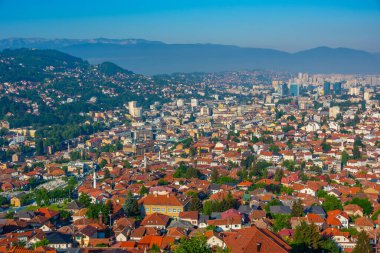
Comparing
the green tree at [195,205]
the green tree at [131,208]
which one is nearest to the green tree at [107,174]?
the green tree at [131,208]

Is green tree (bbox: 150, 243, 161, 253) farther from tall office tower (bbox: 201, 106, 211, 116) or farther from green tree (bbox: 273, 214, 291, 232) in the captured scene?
tall office tower (bbox: 201, 106, 211, 116)

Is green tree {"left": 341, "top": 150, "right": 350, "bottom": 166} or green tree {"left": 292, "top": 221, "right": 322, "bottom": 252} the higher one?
green tree {"left": 292, "top": 221, "right": 322, "bottom": 252}

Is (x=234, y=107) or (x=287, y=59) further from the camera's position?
(x=287, y=59)

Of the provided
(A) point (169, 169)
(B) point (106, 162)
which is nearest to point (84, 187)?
(A) point (169, 169)

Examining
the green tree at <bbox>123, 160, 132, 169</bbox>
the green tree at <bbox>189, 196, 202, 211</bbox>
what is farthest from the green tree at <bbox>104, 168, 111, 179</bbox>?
the green tree at <bbox>189, 196, 202, 211</bbox>

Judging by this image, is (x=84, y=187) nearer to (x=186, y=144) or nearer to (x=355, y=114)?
(x=186, y=144)

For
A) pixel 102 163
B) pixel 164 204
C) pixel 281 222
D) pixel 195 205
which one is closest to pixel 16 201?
pixel 164 204

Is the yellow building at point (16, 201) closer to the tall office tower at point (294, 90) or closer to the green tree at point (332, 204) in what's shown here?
the green tree at point (332, 204)
